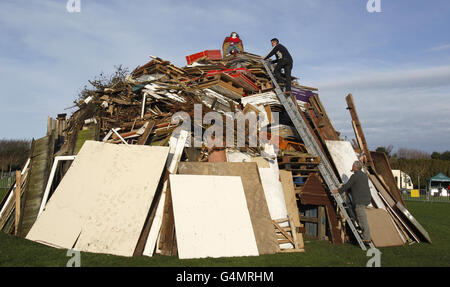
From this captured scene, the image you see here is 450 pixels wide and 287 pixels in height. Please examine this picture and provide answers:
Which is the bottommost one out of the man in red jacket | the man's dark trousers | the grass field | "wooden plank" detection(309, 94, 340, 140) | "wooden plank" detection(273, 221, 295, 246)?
the grass field

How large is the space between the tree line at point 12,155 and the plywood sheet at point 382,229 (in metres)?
32.9

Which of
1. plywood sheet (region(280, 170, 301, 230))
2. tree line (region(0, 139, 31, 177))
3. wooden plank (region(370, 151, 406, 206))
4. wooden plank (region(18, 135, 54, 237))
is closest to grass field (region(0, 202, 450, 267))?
wooden plank (region(18, 135, 54, 237))

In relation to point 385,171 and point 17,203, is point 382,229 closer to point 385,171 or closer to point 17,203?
point 385,171

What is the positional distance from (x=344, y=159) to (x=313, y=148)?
937mm

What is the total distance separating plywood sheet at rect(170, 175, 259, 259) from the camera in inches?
224

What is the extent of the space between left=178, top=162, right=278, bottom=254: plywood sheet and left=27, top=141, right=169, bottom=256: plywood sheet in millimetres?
790

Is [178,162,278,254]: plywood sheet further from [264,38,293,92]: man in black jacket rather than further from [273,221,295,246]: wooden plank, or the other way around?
[264,38,293,92]: man in black jacket

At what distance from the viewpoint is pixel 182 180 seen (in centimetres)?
645

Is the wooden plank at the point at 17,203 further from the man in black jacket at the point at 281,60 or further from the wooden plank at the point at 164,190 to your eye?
the man in black jacket at the point at 281,60

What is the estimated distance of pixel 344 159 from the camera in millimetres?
8664
